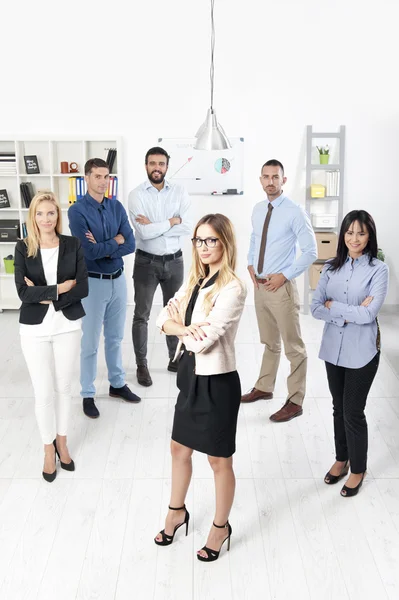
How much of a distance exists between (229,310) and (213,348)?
18cm

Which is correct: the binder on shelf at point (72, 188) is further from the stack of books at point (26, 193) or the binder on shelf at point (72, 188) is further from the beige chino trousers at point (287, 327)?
the beige chino trousers at point (287, 327)

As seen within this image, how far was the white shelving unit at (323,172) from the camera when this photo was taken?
23.2 feet

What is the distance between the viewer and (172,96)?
23.3 feet

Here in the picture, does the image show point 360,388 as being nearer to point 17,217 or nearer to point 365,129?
Answer: point 365,129

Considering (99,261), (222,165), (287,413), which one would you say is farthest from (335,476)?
(222,165)

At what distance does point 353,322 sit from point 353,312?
0.20 feet

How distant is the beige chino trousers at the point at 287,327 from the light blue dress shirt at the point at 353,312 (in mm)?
870

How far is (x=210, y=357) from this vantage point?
2.90 meters

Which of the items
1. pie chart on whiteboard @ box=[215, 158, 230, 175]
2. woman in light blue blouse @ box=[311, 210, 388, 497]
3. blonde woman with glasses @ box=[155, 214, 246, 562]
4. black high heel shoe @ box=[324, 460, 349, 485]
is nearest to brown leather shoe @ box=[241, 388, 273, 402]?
black high heel shoe @ box=[324, 460, 349, 485]

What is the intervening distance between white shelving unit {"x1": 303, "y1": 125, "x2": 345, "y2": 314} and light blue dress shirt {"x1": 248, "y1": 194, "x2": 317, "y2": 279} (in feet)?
9.21

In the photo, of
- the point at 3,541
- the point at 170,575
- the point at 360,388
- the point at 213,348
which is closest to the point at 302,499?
the point at 360,388

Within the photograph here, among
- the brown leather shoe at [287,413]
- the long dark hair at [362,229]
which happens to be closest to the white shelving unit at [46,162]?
the brown leather shoe at [287,413]

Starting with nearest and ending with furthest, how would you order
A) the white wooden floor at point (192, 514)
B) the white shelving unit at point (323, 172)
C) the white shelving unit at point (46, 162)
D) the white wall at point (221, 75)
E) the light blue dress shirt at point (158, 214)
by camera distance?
1. the white wooden floor at point (192, 514)
2. the light blue dress shirt at point (158, 214)
3. the white wall at point (221, 75)
4. the white shelving unit at point (323, 172)
5. the white shelving unit at point (46, 162)

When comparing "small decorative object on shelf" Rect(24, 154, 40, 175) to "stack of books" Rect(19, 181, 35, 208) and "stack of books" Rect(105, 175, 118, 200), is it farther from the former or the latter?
"stack of books" Rect(105, 175, 118, 200)
